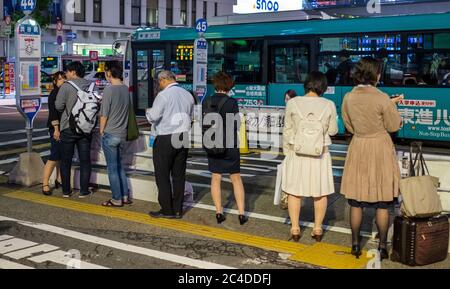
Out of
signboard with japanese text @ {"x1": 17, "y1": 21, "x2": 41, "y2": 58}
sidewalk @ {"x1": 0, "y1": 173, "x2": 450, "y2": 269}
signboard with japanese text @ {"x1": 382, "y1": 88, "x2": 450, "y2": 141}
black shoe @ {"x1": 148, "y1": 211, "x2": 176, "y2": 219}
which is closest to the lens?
sidewalk @ {"x1": 0, "y1": 173, "x2": 450, "y2": 269}

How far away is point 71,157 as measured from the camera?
824 cm

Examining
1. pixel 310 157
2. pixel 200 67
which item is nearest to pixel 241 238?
pixel 310 157

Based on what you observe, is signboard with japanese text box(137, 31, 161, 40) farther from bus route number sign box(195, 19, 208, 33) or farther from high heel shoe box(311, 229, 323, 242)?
high heel shoe box(311, 229, 323, 242)

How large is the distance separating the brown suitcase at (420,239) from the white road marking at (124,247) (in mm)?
1600

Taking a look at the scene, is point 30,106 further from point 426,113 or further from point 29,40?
point 426,113

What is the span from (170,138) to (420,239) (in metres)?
3.07

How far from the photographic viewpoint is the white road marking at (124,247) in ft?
18.0

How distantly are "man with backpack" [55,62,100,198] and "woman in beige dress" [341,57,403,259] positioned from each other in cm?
382

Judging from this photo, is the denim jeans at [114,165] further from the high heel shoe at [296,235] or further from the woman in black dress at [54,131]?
the high heel shoe at [296,235]

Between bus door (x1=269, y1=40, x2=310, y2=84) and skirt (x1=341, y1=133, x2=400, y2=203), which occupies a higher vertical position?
bus door (x1=269, y1=40, x2=310, y2=84)

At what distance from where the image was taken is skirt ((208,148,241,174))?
6.78 metres

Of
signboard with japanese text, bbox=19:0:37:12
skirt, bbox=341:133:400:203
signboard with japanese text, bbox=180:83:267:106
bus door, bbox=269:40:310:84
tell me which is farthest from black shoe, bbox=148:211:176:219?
signboard with japanese text, bbox=180:83:267:106

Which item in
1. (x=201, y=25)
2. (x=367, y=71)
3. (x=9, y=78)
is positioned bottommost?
(x=367, y=71)

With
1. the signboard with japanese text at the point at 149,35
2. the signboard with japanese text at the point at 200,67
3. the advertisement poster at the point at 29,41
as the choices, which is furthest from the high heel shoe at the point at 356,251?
the signboard with japanese text at the point at 149,35
